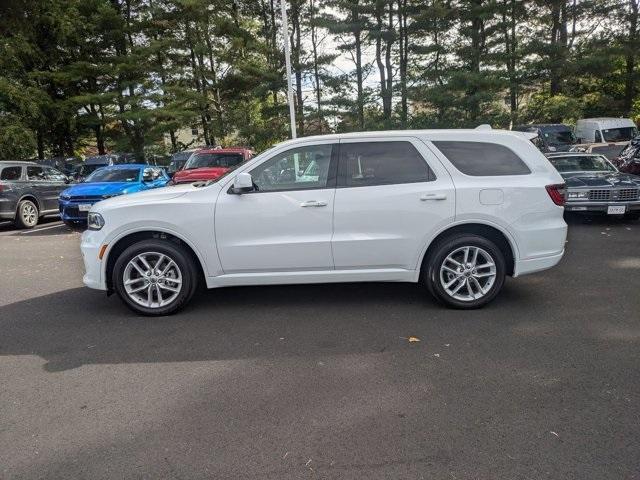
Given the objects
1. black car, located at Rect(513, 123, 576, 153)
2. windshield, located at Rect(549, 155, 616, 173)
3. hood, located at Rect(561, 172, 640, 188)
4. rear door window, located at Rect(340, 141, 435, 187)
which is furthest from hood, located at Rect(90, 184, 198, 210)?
black car, located at Rect(513, 123, 576, 153)

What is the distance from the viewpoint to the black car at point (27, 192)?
1249 centimetres

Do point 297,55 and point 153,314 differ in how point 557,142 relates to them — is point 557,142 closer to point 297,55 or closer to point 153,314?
point 297,55

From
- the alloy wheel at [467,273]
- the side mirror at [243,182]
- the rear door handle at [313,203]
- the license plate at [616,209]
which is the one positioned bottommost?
the alloy wheel at [467,273]

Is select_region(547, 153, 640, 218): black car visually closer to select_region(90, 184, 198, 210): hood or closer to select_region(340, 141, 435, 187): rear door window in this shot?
select_region(340, 141, 435, 187): rear door window

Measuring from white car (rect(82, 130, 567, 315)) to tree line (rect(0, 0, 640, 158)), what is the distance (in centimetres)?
2113

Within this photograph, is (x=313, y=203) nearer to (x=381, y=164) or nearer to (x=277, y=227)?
(x=277, y=227)

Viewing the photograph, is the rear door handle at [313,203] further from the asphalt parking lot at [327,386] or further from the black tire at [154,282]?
the black tire at [154,282]

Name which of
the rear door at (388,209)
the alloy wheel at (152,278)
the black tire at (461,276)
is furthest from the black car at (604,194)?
the alloy wheel at (152,278)

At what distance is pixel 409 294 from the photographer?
5664 millimetres

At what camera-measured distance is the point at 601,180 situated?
9.81 metres

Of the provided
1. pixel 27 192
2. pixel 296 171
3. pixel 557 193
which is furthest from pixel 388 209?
pixel 27 192

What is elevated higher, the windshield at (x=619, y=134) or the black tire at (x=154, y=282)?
the windshield at (x=619, y=134)

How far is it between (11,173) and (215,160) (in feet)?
17.0

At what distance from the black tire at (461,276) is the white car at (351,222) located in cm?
1
